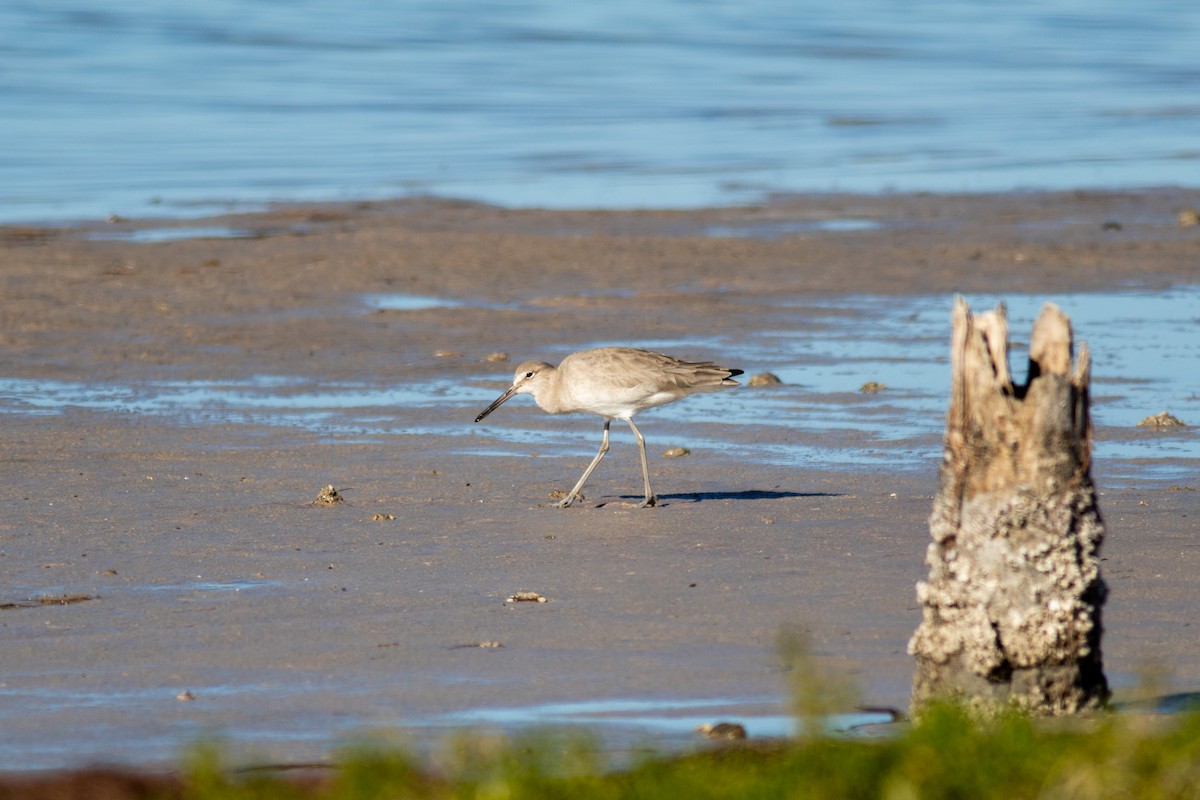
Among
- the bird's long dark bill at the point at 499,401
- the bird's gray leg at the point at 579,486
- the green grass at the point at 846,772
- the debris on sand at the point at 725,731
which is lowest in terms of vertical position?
the bird's gray leg at the point at 579,486

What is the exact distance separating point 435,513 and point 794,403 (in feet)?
11.1

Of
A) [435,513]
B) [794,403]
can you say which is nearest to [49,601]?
[435,513]

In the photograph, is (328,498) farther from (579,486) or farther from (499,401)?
(499,401)

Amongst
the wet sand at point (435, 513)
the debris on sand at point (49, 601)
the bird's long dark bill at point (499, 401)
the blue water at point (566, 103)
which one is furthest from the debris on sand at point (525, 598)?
the blue water at point (566, 103)

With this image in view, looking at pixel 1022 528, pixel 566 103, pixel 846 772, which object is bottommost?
pixel 846 772

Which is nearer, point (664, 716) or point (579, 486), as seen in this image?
point (664, 716)

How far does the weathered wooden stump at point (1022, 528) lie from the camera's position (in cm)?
550

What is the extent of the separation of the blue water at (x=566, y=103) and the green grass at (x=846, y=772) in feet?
55.2

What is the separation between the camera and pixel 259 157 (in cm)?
2589

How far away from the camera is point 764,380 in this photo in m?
12.9

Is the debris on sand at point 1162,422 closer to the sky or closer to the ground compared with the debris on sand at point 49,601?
closer to the sky

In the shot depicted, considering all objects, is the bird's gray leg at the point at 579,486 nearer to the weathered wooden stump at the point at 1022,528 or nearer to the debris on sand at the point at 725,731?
the debris on sand at the point at 725,731

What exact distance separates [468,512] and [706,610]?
89.6 inches

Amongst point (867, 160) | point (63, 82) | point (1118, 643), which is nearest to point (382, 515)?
point (1118, 643)
